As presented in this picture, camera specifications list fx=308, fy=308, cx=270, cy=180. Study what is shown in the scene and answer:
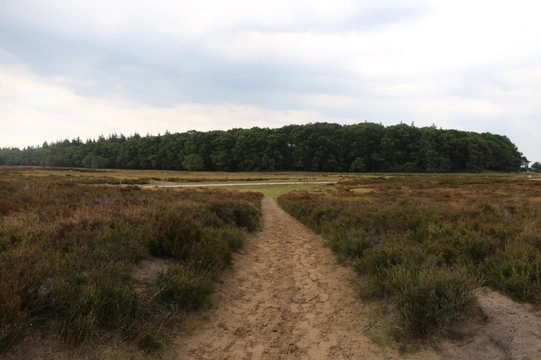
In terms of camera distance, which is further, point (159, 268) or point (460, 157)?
point (460, 157)

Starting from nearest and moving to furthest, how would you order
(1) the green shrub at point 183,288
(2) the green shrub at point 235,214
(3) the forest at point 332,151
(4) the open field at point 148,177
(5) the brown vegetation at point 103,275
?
(5) the brown vegetation at point 103,275
(1) the green shrub at point 183,288
(2) the green shrub at point 235,214
(4) the open field at point 148,177
(3) the forest at point 332,151

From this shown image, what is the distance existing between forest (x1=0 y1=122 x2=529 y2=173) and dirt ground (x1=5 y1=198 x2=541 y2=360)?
105389mm

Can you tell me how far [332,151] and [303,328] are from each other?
112696 millimetres

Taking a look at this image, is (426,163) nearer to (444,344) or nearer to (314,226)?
(314,226)

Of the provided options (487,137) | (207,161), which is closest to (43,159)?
(207,161)

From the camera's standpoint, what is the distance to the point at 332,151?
377ft

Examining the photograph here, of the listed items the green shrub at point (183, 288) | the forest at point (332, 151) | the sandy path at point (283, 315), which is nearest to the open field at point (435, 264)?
the sandy path at point (283, 315)

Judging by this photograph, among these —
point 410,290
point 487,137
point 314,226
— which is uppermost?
point 487,137

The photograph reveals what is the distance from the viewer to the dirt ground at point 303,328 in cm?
376

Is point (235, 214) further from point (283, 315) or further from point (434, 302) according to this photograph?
point (434, 302)

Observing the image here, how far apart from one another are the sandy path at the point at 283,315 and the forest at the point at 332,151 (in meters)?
104

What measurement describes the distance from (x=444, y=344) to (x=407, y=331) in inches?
18.0

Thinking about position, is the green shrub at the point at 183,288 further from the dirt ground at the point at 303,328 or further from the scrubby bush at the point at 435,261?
the scrubby bush at the point at 435,261

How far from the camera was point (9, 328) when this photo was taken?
3.23m
